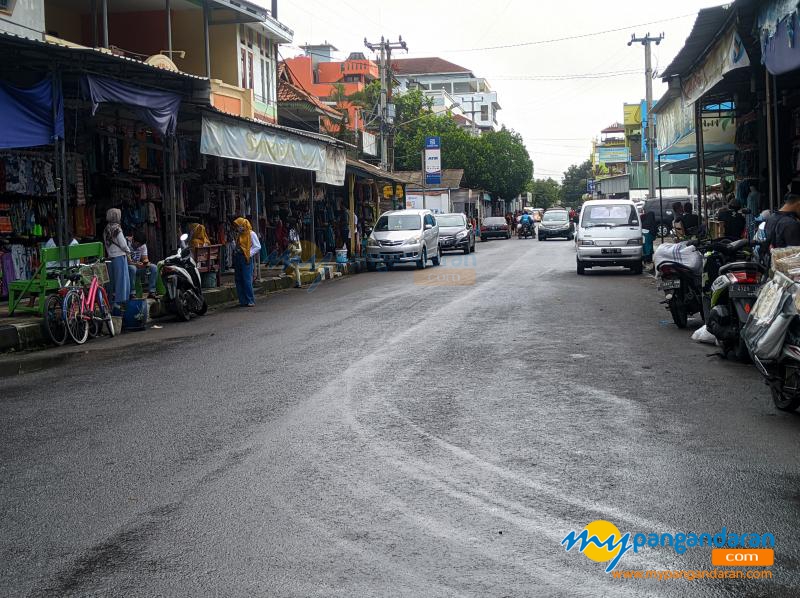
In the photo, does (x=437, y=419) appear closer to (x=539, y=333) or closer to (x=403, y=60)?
(x=539, y=333)

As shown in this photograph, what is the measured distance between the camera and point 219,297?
61.5 feet

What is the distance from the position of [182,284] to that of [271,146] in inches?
215

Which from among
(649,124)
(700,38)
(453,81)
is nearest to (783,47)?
(700,38)

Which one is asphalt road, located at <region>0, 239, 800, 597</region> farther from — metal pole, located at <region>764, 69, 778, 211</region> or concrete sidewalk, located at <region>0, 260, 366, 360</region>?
metal pole, located at <region>764, 69, 778, 211</region>

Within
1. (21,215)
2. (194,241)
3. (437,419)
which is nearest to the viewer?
(437,419)

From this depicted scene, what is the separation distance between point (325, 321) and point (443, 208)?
47.0 meters

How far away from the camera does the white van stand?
23.4 metres

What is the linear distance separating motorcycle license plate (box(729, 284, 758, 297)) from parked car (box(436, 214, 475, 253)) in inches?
1107

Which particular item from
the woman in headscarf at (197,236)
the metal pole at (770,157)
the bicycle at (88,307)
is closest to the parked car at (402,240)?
the woman in headscarf at (197,236)

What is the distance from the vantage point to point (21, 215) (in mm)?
15898

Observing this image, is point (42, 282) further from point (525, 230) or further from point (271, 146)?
point (525, 230)

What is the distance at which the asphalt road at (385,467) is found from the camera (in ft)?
13.6

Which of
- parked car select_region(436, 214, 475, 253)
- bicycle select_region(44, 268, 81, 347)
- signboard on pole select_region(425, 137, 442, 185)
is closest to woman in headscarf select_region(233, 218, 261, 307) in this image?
bicycle select_region(44, 268, 81, 347)

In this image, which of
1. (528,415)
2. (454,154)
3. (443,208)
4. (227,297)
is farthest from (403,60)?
(528,415)
